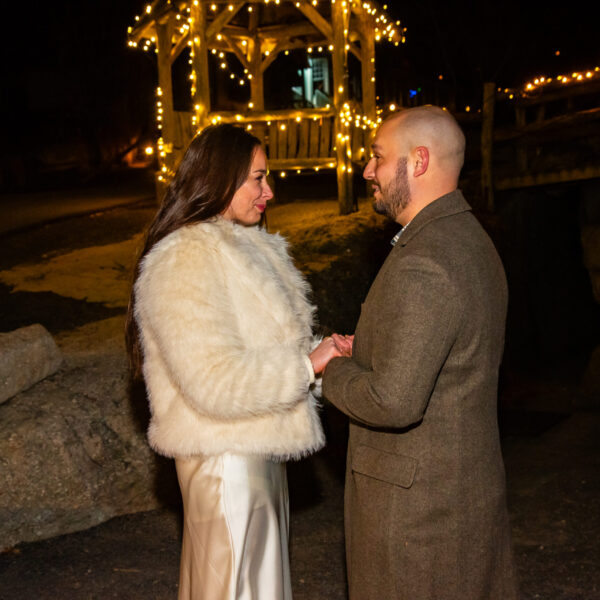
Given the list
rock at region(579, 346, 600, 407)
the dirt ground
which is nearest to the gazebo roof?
the dirt ground

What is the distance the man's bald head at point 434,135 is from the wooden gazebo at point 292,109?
22.8ft

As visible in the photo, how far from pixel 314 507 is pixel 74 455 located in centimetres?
180

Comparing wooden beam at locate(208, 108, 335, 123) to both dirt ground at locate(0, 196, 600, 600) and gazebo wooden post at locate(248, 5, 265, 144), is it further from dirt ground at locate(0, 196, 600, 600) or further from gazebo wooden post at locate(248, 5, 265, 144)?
gazebo wooden post at locate(248, 5, 265, 144)

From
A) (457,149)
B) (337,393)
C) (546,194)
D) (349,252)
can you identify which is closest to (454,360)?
(337,393)

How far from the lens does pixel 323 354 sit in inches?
97.5

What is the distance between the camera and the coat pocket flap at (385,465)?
7.01 feet

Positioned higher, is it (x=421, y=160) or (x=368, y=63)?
(x=368, y=63)

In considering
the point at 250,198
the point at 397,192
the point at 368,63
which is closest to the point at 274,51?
the point at 368,63

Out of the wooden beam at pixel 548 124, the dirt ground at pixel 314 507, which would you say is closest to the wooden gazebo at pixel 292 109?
the dirt ground at pixel 314 507

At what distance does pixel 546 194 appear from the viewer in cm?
1242

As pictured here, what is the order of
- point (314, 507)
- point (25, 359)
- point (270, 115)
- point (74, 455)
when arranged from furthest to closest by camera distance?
point (270, 115)
point (314, 507)
point (25, 359)
point (74, 455)

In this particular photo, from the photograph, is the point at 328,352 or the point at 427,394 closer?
the point at 427,394

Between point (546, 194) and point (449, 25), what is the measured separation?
45.6 ft

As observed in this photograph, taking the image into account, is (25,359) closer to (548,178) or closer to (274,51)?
(548,178)
